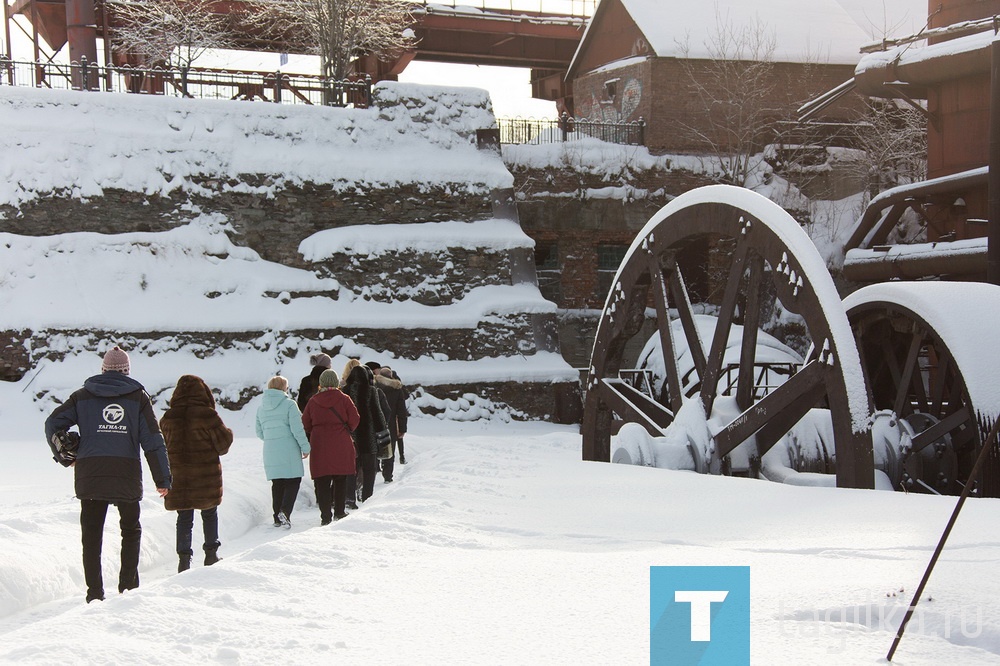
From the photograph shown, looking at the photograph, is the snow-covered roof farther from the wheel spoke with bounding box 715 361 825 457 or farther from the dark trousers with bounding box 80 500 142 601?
the dark trousers with bounding box 80 500 142 601

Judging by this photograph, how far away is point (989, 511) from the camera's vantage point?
6.04m

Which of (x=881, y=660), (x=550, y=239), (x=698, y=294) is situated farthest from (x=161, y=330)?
(x=881, y=660)

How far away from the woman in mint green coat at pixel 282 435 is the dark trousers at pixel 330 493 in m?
0.23

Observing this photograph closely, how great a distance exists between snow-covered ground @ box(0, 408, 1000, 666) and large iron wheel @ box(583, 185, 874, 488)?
0.94 metres

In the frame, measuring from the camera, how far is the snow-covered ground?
3667mm

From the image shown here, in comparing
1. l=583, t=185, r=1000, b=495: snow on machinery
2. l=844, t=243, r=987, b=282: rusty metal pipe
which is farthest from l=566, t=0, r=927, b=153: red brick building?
l=583, t=185, r=1000, b=495: snow on machinery

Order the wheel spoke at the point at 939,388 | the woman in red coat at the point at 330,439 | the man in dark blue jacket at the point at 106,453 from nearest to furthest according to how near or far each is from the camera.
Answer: the man in dark blue jacket at the point at 106,453, the woman in red coat at the point at 330,439, the wheel spoke at the point at 939,388

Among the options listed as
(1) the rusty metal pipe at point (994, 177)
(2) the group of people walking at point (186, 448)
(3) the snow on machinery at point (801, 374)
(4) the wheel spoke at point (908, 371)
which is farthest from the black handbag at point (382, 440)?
(1) the rusty metal pipe at point (994, 177)

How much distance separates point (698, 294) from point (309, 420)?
18637 mm

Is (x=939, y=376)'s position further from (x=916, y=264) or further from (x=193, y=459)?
(x=193, y=459)

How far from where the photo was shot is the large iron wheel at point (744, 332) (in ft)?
26.5

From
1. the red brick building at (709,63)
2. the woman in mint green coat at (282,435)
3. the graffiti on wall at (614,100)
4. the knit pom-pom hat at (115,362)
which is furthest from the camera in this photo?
the graffiti on wall at (614,100)

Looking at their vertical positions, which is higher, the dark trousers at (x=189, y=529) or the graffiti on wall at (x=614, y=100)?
the graffiti on wall at (x=614, y=100)

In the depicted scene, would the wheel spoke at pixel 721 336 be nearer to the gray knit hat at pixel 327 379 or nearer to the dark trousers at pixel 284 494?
the gray knit hat at pixel 327 379
